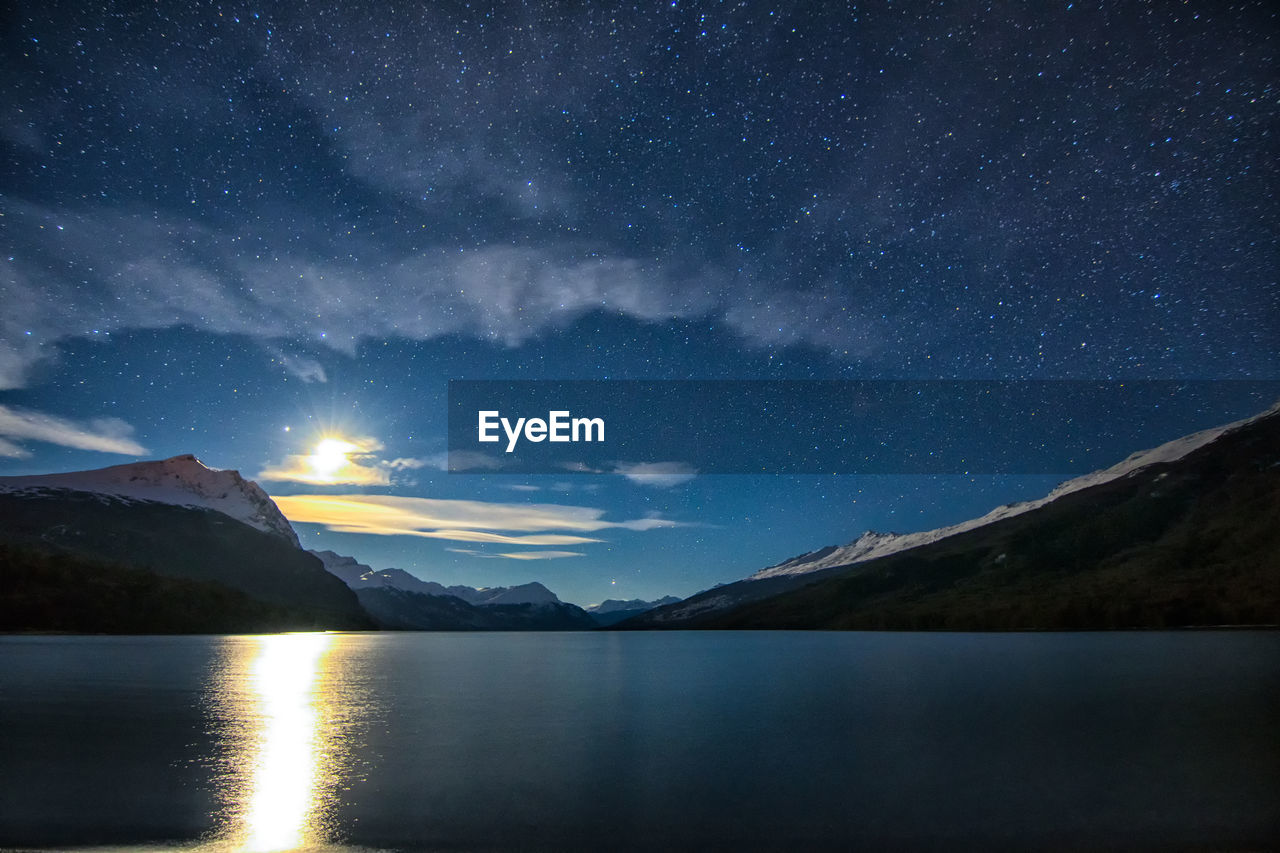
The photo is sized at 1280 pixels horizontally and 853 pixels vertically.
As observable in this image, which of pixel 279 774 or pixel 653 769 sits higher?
pixel 279 774

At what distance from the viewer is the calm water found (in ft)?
66.8

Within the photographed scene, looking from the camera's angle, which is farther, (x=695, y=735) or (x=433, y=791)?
(x=695, y=735)

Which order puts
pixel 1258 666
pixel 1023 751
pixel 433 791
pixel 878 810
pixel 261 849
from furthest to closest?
pixel 1258 666 < pixel 1023 751 < pixel 433 791 < pixel 878 810 < pixel 261 849

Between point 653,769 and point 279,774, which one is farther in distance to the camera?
point 653,769

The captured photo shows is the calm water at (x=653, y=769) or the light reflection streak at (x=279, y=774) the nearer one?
the light reflection streak at (x=279, y=774)

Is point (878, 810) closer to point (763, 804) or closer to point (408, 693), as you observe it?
point (763, 804)

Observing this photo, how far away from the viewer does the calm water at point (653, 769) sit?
20.4m

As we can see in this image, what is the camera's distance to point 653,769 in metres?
29.3

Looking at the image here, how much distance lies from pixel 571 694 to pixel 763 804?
41.7 m

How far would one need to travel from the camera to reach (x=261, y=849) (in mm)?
18453

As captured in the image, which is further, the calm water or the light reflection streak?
the calm water

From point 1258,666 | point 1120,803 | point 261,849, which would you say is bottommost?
point 1258,666

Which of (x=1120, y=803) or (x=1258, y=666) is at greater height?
(x=1120, y=803)

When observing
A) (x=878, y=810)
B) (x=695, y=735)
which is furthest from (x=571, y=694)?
(x=878, y=810)
